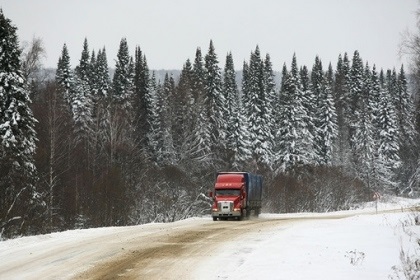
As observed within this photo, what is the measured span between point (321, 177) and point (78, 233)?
3254 cm

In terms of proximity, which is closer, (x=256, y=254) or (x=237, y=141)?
(x=256, y=254)

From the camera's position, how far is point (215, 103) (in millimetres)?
57406

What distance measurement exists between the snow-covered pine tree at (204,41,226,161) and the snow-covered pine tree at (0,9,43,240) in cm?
2866

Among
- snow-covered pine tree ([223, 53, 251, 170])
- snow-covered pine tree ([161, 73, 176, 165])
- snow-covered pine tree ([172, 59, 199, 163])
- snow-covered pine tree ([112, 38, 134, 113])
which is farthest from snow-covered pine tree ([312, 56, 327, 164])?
snow-covered pine tree ([112, 38, 134, 113])

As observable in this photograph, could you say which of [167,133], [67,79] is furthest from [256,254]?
[67,79]

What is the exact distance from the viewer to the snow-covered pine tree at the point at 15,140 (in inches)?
961

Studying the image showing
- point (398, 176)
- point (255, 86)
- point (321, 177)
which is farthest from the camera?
point (398, 176)

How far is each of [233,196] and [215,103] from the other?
29348mm

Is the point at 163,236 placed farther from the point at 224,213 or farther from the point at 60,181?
the point at 60,181

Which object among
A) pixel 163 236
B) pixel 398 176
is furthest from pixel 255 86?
pixel 163 236

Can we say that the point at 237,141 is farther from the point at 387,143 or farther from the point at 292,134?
the point at 387,143

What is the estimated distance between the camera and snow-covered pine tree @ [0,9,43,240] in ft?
80.1

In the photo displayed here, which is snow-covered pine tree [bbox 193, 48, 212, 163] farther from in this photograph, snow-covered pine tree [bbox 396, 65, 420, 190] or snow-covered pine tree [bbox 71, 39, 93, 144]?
snow-covered pine tree [bbox 396, 65, 420, 190]

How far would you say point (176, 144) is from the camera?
183 feet
